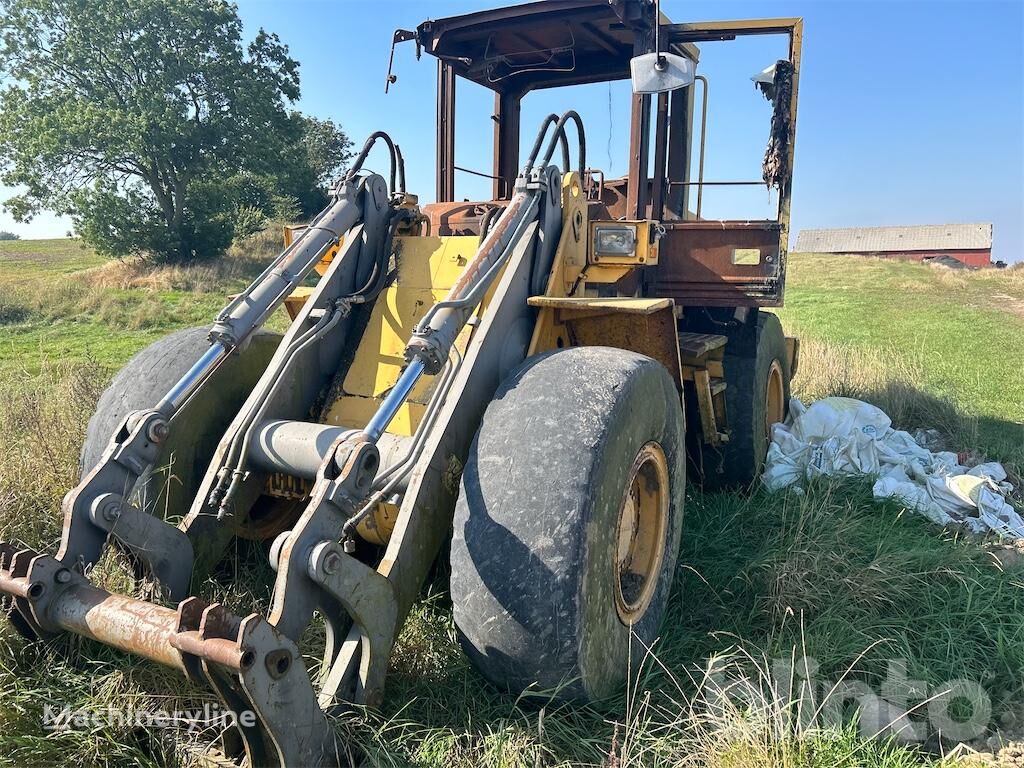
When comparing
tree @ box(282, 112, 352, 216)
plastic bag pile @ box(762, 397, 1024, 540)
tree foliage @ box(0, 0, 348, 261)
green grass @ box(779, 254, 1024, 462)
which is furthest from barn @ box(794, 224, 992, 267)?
plastic bag pile @ box(762, 397, 1024, 540)

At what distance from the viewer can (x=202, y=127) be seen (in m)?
26.6

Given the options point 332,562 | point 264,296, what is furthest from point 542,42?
point 332,562

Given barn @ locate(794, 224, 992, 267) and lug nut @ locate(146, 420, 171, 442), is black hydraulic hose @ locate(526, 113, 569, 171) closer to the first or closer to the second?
lug nut @ locate(146, 420, 171, 442)

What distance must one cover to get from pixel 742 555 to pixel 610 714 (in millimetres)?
1580

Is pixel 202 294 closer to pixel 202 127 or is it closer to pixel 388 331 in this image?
pixel 202 127

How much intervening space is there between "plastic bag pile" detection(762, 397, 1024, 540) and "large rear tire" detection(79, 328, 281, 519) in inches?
140

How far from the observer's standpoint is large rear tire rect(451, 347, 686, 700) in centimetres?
238

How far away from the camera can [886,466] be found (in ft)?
18.7

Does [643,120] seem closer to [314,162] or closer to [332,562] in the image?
[332,562]

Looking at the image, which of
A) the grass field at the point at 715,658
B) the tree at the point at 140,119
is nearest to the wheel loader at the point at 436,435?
the grass field at the point at 715,658

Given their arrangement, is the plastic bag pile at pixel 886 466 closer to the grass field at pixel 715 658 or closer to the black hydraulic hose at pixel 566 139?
the grass field at pixel 715 658

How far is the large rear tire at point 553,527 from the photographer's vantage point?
2.38m

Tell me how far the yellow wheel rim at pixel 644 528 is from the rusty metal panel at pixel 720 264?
80.2 inches

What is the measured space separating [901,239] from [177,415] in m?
72.0
